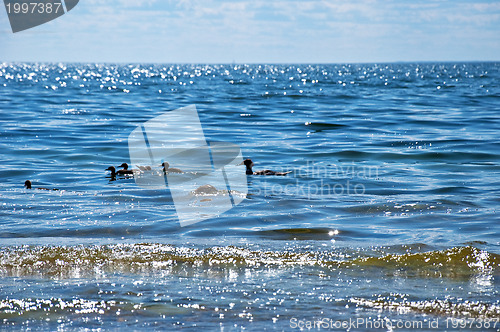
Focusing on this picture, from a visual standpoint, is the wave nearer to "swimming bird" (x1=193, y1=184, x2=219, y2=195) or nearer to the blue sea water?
the blue sea water

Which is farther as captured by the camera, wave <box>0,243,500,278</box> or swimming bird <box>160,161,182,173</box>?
swimming bird <box>160,161,182,173</box>

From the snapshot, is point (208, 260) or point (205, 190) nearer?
point (208, 260)

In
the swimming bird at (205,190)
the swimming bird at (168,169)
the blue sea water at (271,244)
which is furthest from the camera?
the swimming bird at (168,169)

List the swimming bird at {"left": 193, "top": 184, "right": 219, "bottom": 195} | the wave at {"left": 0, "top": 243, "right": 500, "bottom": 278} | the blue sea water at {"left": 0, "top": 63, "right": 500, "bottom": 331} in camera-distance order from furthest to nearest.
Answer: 1. the swimming bird at {"left": 193, "top": 184, "right": 219, "bottom": 195}
2. the wave at {"left": 0, "top": 243, "right": 500, "bottom": 278}
3. the blue sea water at {"left": 0, "top": 63, "right": 500, "bottom": 331}

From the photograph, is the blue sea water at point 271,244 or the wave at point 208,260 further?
the wave at point 208,260

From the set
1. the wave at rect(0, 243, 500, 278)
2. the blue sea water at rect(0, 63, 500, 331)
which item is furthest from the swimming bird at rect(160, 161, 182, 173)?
the wave at rect(0, 243, 500, 278)

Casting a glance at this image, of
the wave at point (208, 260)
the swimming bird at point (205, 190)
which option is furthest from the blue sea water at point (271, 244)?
the swimming bird at point (205, 190)

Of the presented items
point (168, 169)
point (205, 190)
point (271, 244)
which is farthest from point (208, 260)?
point (168, 169)

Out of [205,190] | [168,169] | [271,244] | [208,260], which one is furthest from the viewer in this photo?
[168,169]

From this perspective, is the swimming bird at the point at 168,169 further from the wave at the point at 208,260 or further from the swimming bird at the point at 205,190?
the wave at the point at 208,260

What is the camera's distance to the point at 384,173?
50.6 feet

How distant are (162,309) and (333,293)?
6.06ft

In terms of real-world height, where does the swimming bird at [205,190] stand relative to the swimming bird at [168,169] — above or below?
below

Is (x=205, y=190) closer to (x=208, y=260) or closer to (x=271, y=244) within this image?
(x=271, y=244)
